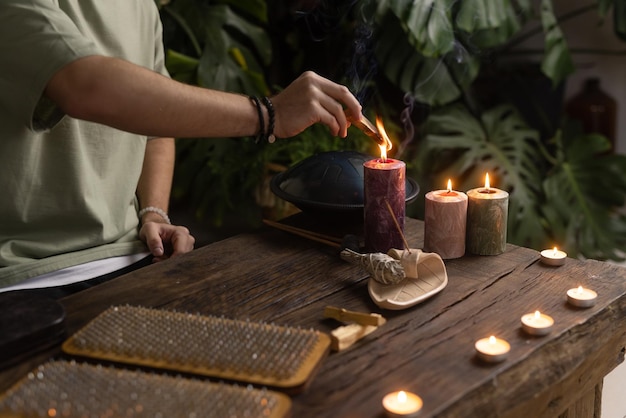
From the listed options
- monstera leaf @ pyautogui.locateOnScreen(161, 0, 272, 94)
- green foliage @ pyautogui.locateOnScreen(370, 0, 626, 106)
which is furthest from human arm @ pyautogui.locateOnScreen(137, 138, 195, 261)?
green foliage @ pyautogui.locateOnScreen(370, 0, 626, 106)

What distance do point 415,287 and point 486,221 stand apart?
0.23 metres

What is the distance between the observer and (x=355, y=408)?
888 millimetres

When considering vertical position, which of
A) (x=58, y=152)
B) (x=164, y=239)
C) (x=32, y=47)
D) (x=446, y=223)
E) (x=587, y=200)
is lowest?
(x=587, y=200)

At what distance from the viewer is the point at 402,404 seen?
0.87m

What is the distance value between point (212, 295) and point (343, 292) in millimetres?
220

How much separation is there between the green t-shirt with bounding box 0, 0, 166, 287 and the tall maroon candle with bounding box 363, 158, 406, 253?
51 centimetres

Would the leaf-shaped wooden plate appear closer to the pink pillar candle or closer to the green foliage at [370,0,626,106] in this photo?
the pink pillar candle

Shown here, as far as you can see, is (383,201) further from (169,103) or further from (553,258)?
(169,103)

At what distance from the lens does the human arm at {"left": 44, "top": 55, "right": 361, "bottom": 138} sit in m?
1.12

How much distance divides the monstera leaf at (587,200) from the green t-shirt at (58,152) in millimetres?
1712

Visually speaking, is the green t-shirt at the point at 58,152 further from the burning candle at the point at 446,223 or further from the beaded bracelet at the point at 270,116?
the burning candle at the point at 446,223

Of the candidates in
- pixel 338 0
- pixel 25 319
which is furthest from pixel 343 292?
pixel 338 0

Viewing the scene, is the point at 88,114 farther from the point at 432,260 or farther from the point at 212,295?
the point at 432,260

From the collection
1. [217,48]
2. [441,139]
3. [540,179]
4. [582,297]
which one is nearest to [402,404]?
[582,297]
